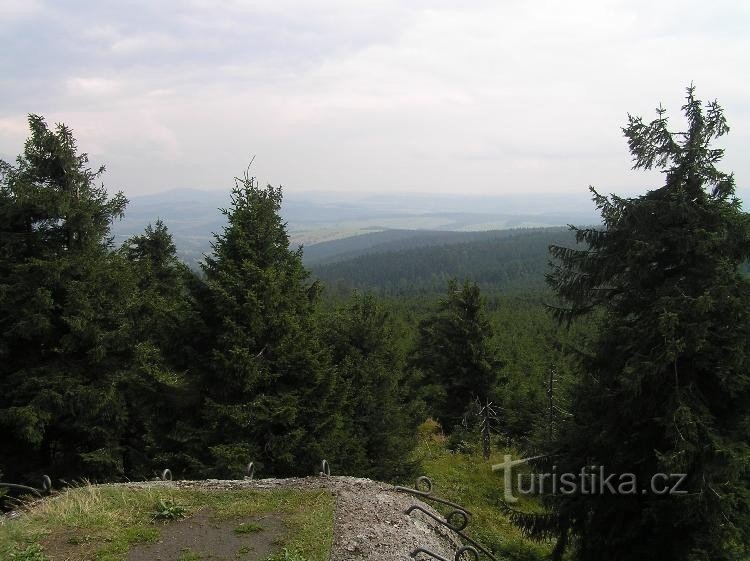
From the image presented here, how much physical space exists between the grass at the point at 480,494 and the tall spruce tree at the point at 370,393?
1.33m

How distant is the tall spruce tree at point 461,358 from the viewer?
27.0 metres

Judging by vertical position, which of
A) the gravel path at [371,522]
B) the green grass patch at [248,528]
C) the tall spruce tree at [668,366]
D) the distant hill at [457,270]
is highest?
the tall spruce tree at [668,366]

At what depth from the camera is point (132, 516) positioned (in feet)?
24.4

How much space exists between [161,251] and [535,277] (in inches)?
5136

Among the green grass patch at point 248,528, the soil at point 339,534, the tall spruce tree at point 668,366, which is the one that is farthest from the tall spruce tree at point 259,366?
the tall spruce tree at point 668,366

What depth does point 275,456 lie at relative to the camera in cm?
1107

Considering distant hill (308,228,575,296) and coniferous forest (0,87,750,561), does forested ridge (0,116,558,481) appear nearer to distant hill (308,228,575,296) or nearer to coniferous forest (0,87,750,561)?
coniferous forest (0,87,750,561)

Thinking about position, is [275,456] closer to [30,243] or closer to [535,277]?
[30,243]

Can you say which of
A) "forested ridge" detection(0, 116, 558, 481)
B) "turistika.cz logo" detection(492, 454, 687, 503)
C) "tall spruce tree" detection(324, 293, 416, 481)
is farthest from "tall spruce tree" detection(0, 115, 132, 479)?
"turistika.cz logo" detection(492, 454, 687, 503)

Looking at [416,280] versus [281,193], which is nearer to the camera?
[281,193]

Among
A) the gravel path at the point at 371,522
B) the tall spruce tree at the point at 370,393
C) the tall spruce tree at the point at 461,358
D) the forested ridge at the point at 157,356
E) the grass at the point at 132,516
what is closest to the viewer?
the grass at the point at 132,516

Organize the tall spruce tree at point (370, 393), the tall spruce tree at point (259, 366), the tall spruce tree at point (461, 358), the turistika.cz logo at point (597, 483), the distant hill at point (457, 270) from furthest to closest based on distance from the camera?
1. the distant hill at point (457, 270)
2. the tall spruce tree at point (461, 358)
3. the tall spruce tree at point (370, 393)
4. the tall spruce tree at point (259, 366)
5. the turistika.cz logo at point (597, 483)

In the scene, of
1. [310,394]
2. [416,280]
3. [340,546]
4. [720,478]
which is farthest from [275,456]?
[416,280]

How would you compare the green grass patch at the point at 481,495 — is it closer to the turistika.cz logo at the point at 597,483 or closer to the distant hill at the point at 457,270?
the turistika.cz logo at the point at 597,483
